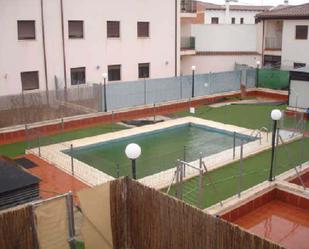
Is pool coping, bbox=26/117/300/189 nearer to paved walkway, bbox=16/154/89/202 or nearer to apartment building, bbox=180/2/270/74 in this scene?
paved walkway, bbox=16/154/89/202

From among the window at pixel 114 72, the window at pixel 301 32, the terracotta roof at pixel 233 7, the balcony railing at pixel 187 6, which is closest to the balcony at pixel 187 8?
the balcony railing at pixel 187 6

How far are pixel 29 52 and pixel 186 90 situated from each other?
7.96 meters

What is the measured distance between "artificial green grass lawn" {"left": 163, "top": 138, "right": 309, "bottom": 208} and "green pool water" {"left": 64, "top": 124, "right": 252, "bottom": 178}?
132cm

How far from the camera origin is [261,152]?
47.6ft

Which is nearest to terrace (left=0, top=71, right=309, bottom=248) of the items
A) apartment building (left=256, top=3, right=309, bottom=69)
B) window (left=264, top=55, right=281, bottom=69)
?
apartment building (left=256, top=3, right=309, bottom=69)

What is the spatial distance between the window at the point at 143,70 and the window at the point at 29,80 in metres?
6.41

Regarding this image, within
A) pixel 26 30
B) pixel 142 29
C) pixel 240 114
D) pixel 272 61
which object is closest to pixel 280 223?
pixel 240 114

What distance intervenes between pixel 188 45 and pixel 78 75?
378 inches

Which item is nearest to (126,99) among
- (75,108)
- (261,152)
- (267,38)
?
(75,108)

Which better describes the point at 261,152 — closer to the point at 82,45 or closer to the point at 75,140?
the point at 75,140

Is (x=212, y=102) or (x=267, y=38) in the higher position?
(x=267, y=38)

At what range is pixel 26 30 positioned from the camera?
20.7 metres

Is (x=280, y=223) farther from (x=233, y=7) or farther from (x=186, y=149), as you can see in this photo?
(x=233, y=7)

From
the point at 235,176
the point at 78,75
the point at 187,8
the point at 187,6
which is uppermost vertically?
the point at 187,6
